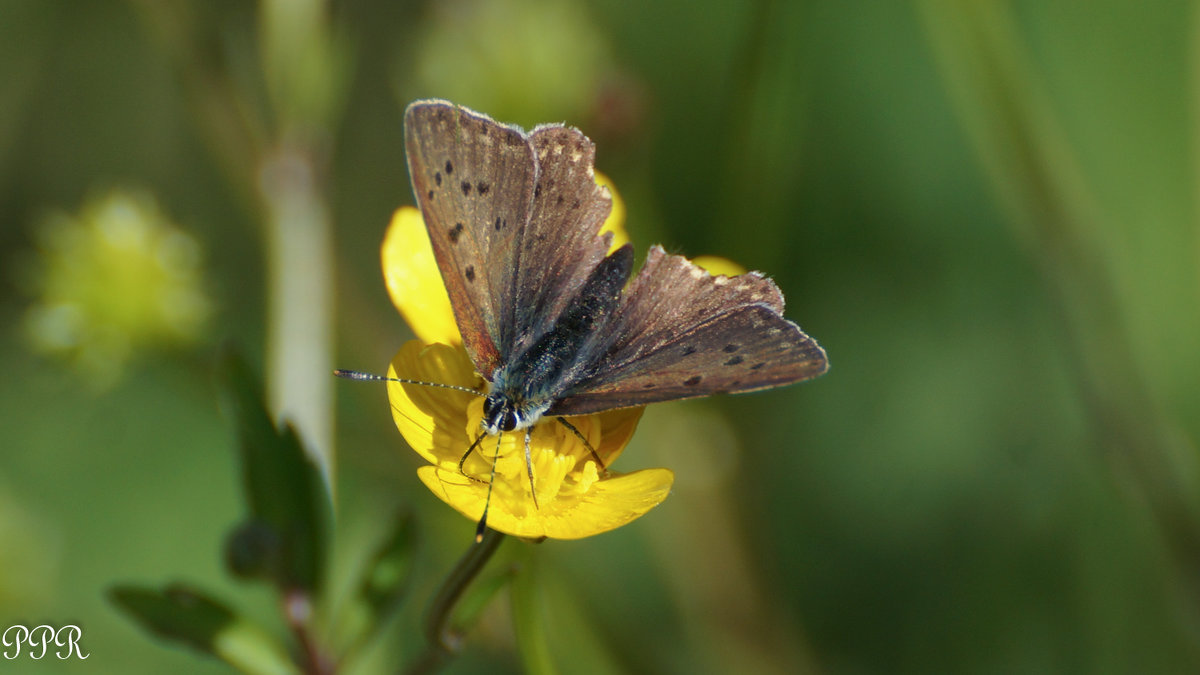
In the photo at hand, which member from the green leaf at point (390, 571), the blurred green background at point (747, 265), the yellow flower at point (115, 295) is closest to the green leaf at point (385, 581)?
the green leaf at point (390, 571)

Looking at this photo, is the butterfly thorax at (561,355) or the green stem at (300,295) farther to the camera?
the green stem at (300,295)

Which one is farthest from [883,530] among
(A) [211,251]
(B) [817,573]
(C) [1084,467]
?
(A) [211,251]

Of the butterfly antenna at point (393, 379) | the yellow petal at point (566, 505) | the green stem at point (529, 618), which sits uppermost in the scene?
the butterfly antenna at point (393, 379)

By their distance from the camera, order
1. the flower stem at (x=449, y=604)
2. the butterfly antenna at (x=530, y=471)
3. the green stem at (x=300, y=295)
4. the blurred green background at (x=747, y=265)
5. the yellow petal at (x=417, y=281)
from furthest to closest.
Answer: the blurred green background at (x=747, y=265) < the green stem at (x=300, y=295) < the yellow petal at (x=417, y=281) < the butterfly antenna at (x=530, y=471) < the flower stem at (x=449, y=604)

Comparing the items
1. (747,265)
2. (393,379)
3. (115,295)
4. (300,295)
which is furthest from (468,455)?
(115,295)

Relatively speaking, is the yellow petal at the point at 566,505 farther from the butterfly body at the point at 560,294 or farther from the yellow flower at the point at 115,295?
the yellow flower at the point at 115,295

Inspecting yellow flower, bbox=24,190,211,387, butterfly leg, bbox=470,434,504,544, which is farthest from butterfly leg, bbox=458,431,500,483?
yellow flower, bbox=24,190,211,387

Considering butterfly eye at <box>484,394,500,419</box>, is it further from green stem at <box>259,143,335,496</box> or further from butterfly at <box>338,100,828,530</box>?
green stem at <box>259,143,335,496</box>

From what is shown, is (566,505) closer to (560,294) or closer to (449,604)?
(449,604)
